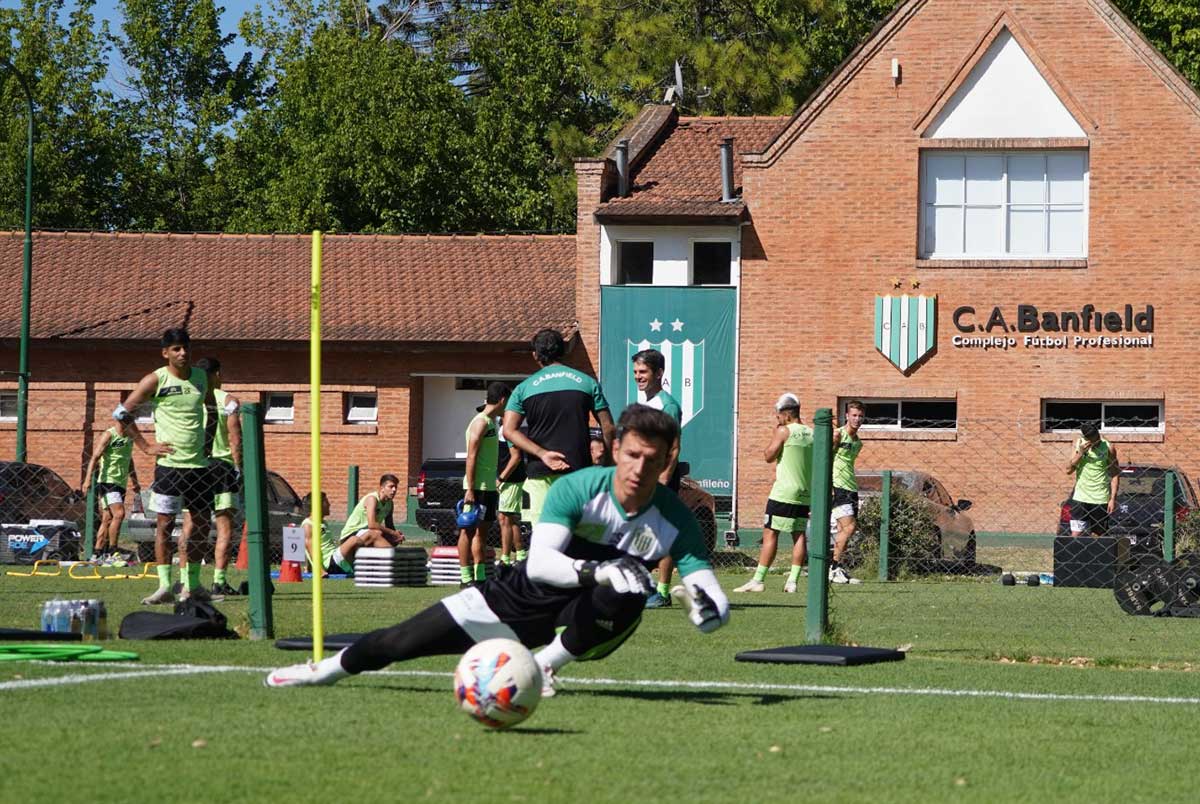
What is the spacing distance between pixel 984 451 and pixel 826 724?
2623cm

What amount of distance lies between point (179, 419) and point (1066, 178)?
912 inches

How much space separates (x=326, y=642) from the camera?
9.60 m

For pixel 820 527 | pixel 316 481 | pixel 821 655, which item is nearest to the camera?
pixel 316 481

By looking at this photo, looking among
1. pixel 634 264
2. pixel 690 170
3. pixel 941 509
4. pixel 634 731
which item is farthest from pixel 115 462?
pixel 690 170

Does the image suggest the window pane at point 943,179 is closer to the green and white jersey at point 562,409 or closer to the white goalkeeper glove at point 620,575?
the green and white jersey at point 562,409

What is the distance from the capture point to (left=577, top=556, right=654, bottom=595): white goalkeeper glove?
7.12m

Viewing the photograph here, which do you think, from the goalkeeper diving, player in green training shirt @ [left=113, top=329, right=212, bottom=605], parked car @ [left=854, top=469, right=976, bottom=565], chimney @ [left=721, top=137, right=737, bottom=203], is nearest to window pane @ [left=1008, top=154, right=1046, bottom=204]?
chimney @ [left=721, top=137, right=737, bottom=203]

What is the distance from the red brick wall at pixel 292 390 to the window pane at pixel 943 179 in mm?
8694

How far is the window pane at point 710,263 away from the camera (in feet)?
116

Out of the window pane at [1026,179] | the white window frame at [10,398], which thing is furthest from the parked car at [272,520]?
the window pane at [1026,179]

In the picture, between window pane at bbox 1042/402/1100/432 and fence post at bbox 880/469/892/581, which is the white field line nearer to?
fence post at bbox 880/469/892/581

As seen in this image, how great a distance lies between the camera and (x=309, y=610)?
13922 mm

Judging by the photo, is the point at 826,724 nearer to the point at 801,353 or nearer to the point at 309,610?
the point at 309,610

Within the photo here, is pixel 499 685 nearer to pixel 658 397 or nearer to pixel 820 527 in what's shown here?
pixel 820 527
